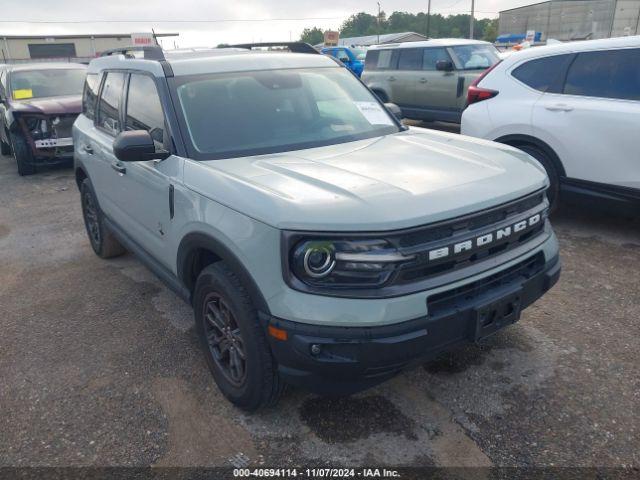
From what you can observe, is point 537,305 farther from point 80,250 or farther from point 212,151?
point 80,250

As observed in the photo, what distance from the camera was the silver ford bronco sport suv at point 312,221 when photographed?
84.5 inches

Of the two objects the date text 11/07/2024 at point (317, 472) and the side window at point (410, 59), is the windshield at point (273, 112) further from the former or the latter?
the side window at point (410, 59)

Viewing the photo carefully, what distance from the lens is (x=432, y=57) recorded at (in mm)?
10320

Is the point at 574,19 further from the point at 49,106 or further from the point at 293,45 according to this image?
the point at 293,45

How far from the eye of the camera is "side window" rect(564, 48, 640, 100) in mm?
4516

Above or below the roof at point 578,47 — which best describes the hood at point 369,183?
below

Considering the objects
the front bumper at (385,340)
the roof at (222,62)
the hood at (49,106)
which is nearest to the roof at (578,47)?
the roof at (222,62)

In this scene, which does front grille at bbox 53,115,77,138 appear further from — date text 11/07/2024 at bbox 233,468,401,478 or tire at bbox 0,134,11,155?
date text 11/07/2024 at bbox 233,468,401,478

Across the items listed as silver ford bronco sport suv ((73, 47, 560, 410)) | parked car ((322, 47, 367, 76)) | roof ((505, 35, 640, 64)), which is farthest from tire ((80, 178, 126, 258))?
parked car ((322, 47, 367, 76))

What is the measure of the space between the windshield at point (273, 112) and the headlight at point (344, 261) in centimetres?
105

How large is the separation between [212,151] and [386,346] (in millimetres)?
1531

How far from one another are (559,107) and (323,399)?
12.1ft

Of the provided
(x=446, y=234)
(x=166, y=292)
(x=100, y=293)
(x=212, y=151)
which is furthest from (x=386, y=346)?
(x=100, y=293)

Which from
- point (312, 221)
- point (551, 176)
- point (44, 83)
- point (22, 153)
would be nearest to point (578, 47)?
point (551, 176)
